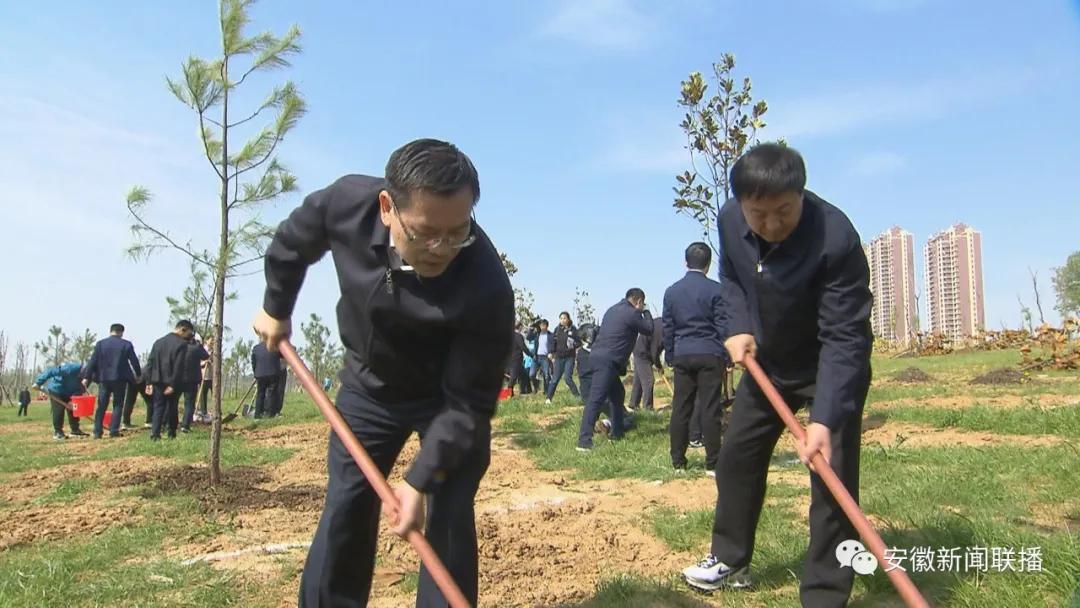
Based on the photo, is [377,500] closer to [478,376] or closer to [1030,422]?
[478,376]

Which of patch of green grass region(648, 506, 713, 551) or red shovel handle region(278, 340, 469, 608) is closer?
red shovel handle region(278, 340, 469, 608)

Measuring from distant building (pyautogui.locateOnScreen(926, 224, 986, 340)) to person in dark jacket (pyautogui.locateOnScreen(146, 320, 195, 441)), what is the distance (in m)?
51.3

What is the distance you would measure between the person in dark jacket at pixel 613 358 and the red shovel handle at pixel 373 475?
5205 millimetres

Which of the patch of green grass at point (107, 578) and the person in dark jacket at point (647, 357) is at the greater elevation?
the person in dark jacket at point (647, 357)

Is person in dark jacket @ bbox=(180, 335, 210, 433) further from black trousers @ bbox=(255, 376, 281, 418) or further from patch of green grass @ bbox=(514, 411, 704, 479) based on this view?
patch of green grass @ bbox=(514, 411, 704, 479)

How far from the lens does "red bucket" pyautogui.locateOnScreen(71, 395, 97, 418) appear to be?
12.2 metres

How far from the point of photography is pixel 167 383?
1073 centimetres

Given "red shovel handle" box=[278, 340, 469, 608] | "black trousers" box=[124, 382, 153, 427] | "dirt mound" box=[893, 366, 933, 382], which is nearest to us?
"red shovel handle" box=[278, 340, 469, 608]

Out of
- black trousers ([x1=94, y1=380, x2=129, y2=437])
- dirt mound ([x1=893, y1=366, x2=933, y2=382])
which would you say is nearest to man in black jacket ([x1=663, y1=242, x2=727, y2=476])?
black trousers ([x1=94, y1=380, x2=129, y2=437])

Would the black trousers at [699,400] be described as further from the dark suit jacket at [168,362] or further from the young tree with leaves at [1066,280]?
the young tree with leaves at [1066,280]

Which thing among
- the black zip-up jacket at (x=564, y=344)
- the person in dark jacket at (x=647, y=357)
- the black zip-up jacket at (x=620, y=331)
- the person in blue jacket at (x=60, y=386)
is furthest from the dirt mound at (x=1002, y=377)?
the person in blue jacket at (x=60, y=386)

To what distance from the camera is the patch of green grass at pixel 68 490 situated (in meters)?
6.50

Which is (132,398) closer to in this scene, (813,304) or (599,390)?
(599,390)

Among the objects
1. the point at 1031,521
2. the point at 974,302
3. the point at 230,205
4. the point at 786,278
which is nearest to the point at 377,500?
the point at 786,278
